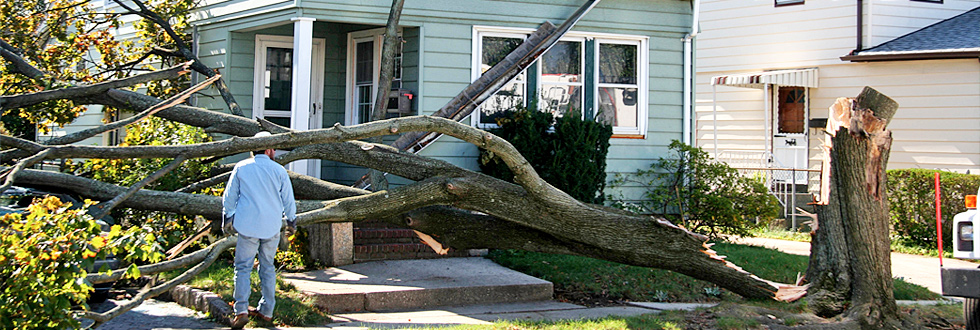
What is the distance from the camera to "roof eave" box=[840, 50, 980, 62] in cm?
1488

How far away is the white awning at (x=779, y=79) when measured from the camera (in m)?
16.9

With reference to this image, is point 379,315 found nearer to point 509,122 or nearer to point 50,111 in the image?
point 509,122

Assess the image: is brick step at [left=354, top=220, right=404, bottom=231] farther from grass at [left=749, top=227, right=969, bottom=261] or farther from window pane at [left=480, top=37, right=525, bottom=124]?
grass at [left=749, top=227, right=969, bottom=261]

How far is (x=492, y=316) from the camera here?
24.8ft

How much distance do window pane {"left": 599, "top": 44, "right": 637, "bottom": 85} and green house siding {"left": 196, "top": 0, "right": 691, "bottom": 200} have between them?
25 cm

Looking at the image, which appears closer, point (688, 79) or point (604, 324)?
point (604, 324)

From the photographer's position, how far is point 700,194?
39.7ft

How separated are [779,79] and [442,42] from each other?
8.59 metres

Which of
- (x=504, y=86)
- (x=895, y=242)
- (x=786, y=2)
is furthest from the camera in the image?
(x=786, y=2)

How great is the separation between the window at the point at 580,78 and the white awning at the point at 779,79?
A: 536 centimetres

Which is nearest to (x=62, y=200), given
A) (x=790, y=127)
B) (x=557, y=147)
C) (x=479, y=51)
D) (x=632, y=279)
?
(x=479, y=51)

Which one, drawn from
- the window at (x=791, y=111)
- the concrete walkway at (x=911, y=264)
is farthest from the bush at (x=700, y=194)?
the window at (x=791, y=111)

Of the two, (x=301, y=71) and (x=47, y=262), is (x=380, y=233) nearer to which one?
(x=301, y=71)

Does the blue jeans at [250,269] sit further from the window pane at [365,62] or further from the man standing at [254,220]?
A: the window pane at [365,62]
